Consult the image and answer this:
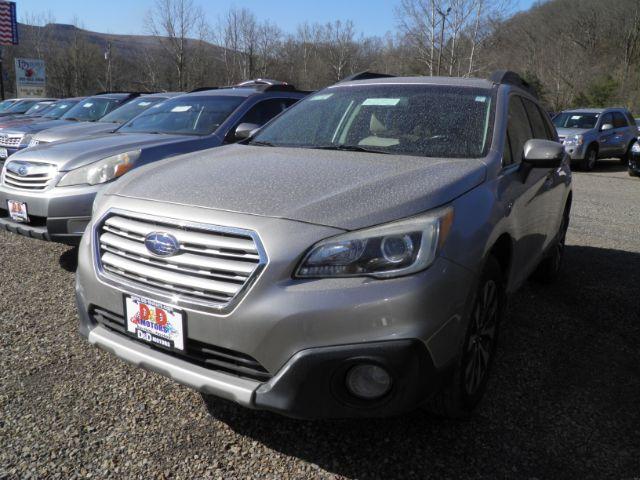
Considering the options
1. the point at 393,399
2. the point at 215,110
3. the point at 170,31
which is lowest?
the point at 393,399

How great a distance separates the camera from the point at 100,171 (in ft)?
14.5

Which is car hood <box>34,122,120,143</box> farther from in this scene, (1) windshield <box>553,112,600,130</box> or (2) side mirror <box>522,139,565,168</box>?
(1) windshield <box>553,112,600,130</box>

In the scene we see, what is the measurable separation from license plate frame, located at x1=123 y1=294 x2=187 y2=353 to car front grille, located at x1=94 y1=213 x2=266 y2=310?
1.9 inches

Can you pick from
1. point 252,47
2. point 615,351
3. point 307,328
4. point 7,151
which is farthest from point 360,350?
point 252,47

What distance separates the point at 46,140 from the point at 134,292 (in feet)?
17.9

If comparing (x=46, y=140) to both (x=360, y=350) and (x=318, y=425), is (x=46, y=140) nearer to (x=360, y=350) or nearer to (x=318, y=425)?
(x=318, y=425)

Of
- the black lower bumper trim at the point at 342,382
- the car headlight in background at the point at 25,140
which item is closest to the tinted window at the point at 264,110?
the black lower bumper trim at the point at 342,382

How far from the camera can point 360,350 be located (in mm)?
1877

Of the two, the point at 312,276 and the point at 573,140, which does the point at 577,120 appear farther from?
the point at 312,276

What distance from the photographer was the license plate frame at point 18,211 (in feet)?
14.3

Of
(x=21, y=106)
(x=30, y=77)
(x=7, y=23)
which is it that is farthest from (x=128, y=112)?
(x=7, y=23)

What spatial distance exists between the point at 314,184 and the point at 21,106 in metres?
→ 20.6

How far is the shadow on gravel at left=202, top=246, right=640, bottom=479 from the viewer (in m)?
2.25

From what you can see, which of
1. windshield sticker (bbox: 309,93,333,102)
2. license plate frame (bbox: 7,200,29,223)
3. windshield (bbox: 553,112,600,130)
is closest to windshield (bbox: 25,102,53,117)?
license plate frame (bbox: 7,200,29,223)
